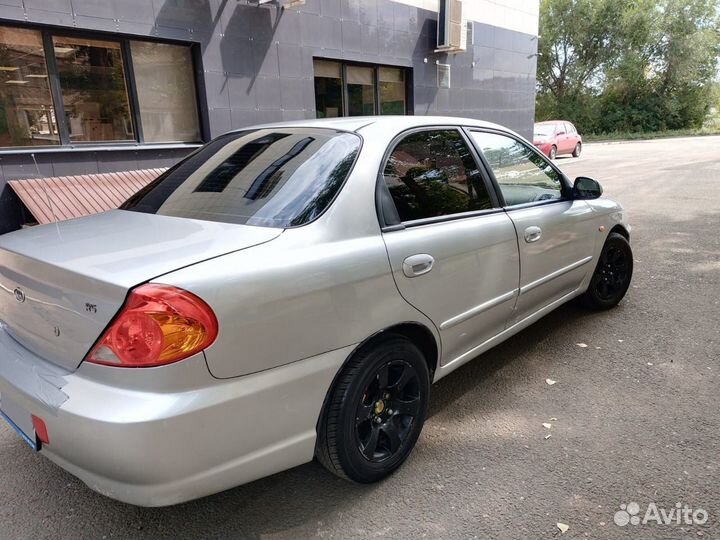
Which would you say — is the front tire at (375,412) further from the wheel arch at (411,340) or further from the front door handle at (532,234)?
the front door handle at (532,234)

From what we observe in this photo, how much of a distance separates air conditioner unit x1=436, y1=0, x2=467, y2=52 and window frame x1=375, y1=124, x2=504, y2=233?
9604mm

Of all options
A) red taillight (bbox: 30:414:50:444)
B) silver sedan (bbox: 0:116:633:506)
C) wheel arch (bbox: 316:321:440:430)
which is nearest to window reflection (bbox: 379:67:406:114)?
silver sedan (bbox: 0:116:633:506)

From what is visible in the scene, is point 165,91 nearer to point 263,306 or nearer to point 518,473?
point 263,306

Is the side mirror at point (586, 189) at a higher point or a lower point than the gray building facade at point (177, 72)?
lower

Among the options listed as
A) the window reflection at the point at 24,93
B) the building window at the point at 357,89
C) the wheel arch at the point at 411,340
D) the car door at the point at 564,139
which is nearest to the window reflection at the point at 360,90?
the building window at the point at 357,89

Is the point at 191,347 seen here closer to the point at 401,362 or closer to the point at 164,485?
the point at 164,485

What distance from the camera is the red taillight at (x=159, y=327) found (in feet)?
5.64

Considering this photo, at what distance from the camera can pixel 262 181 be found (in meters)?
2.41

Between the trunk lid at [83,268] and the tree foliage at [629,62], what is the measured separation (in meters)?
38.8

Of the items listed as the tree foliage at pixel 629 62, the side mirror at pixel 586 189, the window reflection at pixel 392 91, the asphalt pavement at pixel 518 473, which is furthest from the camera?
the tree foliage at pixel 629 62

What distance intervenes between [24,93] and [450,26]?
855cm

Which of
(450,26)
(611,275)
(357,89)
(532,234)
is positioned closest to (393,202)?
(532,234)

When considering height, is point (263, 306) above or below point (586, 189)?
below

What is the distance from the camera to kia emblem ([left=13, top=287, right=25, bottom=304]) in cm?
211
